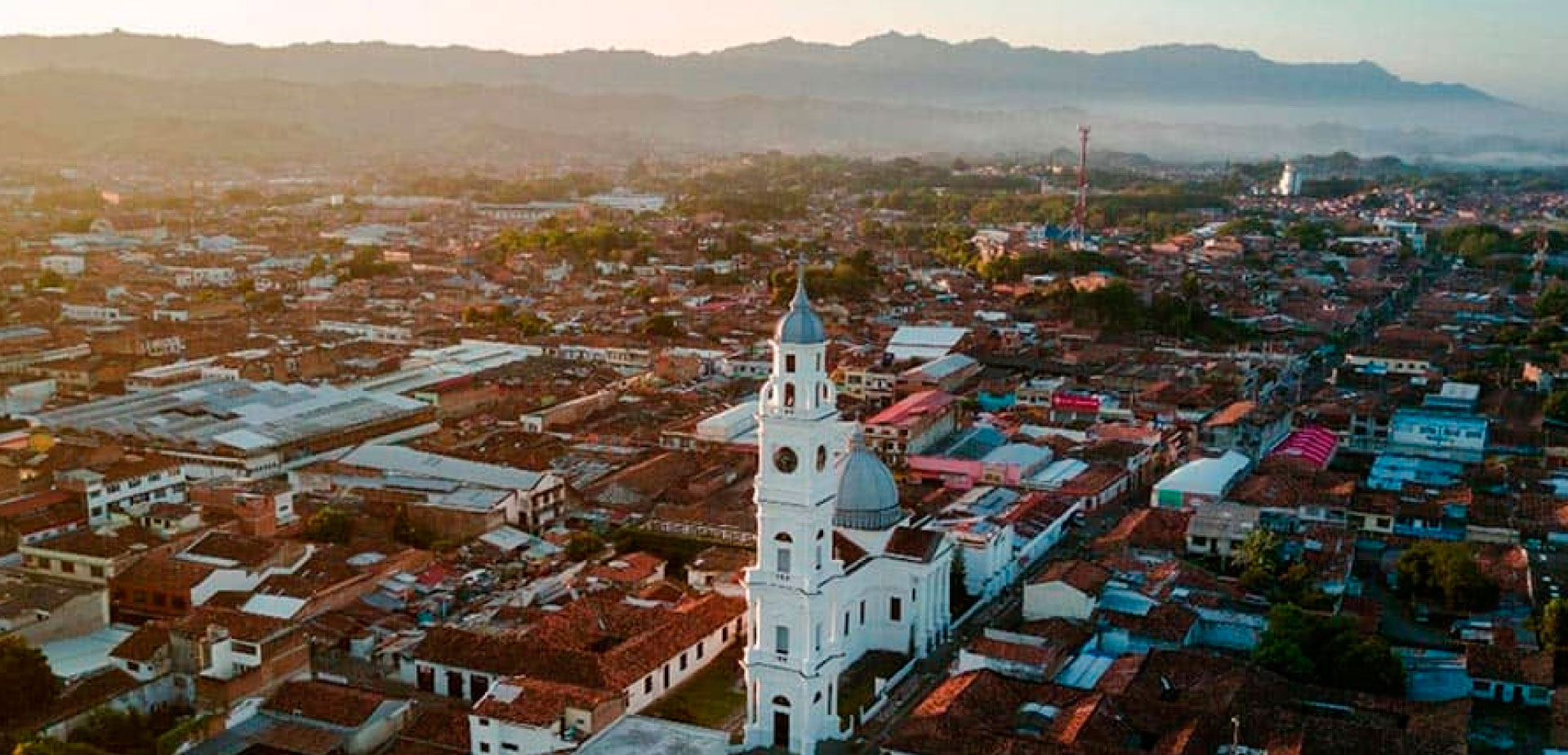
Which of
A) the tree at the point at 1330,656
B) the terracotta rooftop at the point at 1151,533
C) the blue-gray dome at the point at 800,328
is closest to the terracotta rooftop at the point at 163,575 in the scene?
the blue-gray dome at the point at 800,328

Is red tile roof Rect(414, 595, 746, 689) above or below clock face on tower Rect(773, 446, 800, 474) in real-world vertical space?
below

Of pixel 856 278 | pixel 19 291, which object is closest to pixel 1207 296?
pixel 856 278

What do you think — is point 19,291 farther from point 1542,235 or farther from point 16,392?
point 1542,235

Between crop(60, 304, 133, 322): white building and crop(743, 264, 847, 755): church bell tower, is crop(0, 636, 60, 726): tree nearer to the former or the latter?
crop(743, 264, 847, 755): church bell tower

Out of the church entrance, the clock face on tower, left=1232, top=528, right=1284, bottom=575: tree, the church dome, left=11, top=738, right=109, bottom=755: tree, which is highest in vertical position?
the clock face on tower

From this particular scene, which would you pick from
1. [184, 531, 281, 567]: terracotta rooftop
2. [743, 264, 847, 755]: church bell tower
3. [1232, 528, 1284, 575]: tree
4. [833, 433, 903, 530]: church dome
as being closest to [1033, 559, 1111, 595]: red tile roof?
[1232, 528, 1284, 575]: tree

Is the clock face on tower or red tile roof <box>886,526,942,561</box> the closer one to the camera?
the clock face on tower

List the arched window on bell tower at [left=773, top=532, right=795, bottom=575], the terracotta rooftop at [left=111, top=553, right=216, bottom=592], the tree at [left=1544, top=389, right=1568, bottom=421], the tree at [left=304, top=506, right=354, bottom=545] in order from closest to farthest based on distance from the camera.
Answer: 1. the arched window on bell tower at [left=773, top=532, right=795, bottom=575]
2. the terracotta rooftop at [left=111, top=553, right=216, bottom=592]
3. the tree at [left=304, top=506, right=354, bottom=545]
4. the tree at [left=1544, top=389, right=1568, bottom=421]

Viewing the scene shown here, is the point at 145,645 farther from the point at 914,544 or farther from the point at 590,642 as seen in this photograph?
the point at 914,544

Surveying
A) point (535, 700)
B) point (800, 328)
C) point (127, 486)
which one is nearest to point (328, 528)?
point (127, 486)
